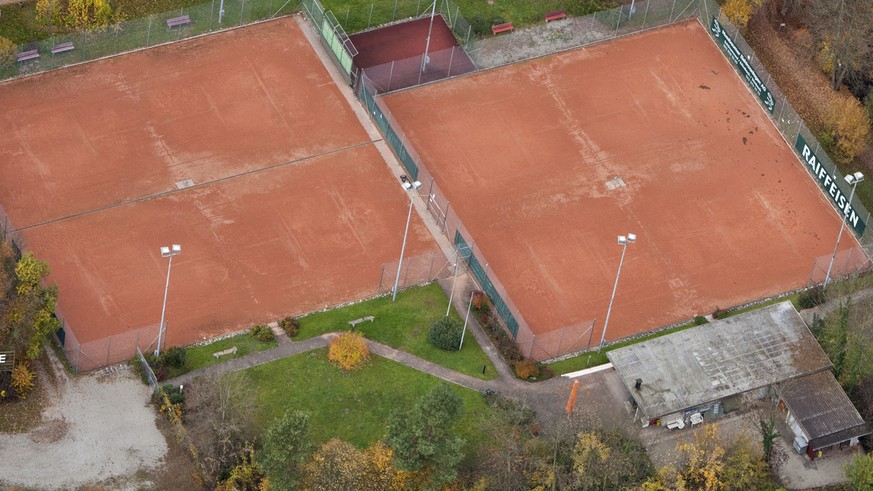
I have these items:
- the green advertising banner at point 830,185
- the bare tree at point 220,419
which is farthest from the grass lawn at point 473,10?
the bare tree at point 220,419

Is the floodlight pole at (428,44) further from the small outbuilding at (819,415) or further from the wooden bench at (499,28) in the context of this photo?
the small outbuilding at (819,415)

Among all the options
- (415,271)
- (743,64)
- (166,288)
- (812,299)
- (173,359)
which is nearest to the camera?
(173,359)

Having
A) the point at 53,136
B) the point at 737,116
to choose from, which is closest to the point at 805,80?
the point at 737,116

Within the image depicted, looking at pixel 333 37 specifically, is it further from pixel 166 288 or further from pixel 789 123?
pixel 789 123

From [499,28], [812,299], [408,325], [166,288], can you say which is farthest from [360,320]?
[499,28]

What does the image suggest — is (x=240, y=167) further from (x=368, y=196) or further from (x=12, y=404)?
(x=12, y=404)

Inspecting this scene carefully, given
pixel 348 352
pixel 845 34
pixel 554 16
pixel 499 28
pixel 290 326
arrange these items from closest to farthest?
pixel 348 352 < pixel 290 326 < pixel 845 34 < pixel 499 28 < pixel 554 16

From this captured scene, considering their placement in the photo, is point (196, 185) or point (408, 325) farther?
point (196, 185)
